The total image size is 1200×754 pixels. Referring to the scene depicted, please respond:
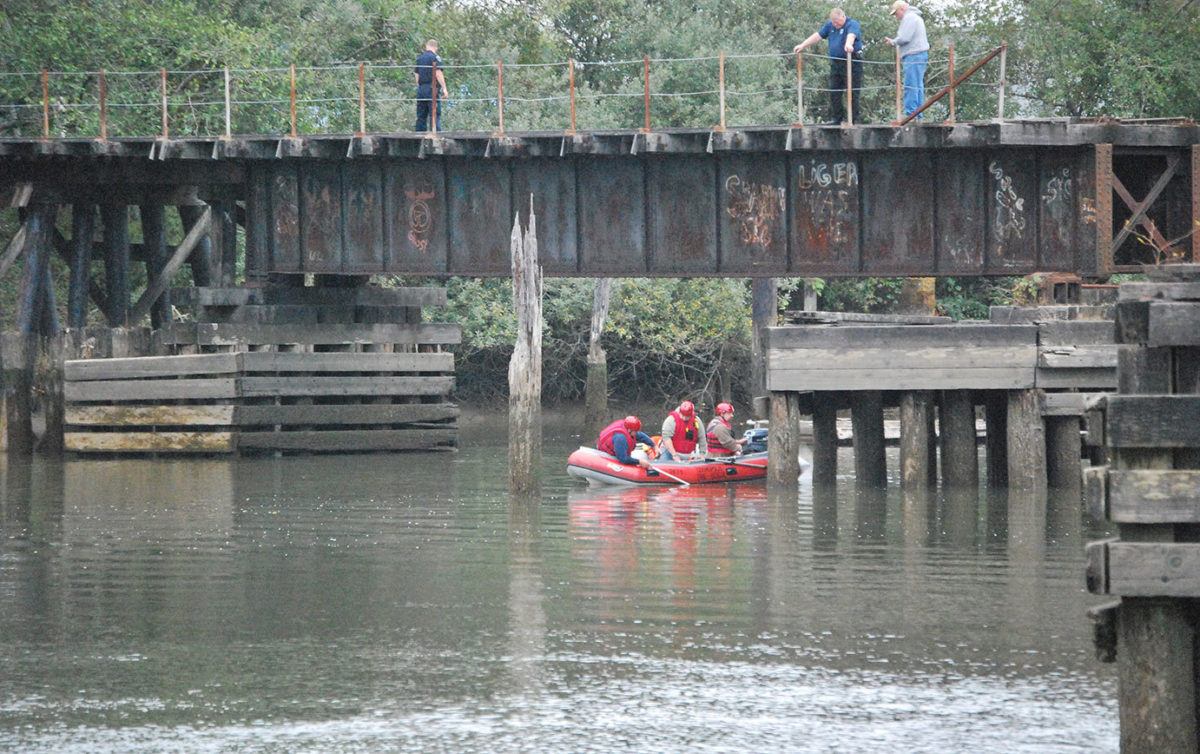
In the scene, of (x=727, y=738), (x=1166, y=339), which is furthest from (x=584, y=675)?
(x=1166, y=339)

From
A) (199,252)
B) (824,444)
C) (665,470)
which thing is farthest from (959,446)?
(199,252)

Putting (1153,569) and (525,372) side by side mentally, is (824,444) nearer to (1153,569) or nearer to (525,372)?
(525,372)

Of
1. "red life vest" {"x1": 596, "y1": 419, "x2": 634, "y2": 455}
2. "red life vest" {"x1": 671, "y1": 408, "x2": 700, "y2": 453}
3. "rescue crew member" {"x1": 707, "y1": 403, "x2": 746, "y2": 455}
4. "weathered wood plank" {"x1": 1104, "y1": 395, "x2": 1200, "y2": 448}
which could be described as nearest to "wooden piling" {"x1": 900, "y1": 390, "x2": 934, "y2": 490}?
"rescue crew member" {"x1": 707, "y1": 403, "x2": 746, "y2": 455}

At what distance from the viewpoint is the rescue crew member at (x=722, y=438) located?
2800 cm

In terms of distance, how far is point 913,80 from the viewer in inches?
1126

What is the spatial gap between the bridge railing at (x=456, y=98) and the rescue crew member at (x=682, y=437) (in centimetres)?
843

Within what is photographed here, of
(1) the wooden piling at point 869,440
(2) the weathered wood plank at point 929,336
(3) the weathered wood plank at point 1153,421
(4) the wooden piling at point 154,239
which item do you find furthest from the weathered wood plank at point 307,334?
(3) the weathered wood plank at point 1153,421

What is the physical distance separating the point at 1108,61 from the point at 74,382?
24570 millimetres

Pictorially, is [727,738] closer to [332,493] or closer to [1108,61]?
[332,493]

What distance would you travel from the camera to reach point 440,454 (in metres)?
34.2

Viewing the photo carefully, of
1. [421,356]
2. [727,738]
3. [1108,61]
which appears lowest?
[727,738]

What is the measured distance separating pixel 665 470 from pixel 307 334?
8.58 meters

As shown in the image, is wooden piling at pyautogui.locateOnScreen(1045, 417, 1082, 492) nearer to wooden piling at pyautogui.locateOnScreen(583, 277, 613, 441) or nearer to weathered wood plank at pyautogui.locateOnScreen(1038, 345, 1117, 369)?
weathered wood plank at pyautogui.locateOnScreen(1038, 345, 1117, 369)

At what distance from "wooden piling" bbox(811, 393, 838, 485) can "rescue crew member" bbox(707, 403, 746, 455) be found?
1635mm
